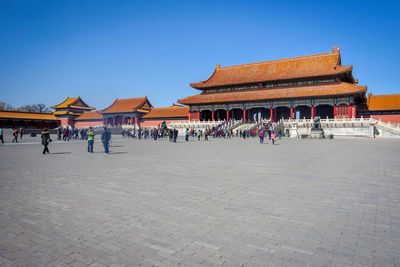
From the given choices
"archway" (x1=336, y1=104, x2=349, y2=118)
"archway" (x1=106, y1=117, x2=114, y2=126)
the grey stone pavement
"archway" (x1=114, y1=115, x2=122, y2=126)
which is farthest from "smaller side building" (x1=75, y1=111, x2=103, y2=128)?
the grey stone pavement

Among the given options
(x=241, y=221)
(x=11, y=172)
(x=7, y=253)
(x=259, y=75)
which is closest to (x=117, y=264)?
(x=7, y=253)

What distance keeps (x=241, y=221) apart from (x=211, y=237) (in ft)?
2.34

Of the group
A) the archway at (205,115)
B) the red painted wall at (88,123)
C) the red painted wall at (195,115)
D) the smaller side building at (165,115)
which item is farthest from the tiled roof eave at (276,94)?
the red painted wall at (88,123)

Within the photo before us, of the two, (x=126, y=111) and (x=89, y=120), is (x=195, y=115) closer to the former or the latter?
(x=126, y=111)

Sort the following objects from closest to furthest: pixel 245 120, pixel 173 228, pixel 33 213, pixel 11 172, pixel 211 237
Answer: pixel 211 237
pixel 173 228
pixel 33 213
pixel 11 172
pixel 245 120

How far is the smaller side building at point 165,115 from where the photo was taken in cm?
4833

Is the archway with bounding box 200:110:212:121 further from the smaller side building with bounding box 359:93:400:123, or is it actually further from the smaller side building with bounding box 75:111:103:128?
the smaller side building with bounding box 75:111:103:128

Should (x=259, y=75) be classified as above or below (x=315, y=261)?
above

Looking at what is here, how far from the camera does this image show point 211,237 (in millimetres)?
3258

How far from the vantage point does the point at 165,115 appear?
49.8 m

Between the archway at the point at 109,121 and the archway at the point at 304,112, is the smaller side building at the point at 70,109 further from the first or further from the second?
the archway at the point at 304,112

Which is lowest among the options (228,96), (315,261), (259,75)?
(315,261)

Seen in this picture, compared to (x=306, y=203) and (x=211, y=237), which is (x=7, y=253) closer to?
(x=211, y=237)

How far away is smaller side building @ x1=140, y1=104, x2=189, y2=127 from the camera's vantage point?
159 ft
